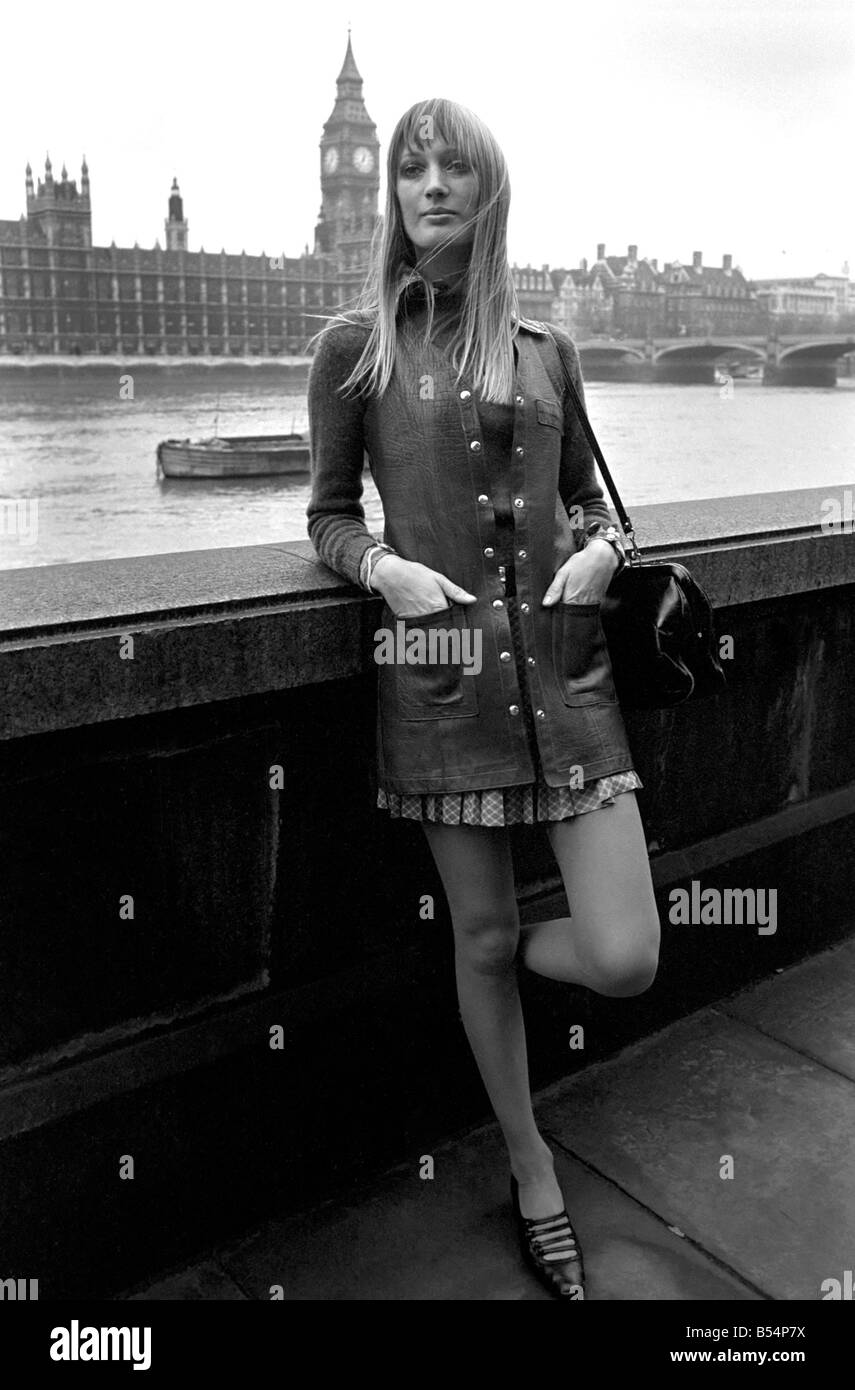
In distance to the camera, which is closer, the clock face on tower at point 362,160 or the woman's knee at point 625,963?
the woman's knee at point 625,963

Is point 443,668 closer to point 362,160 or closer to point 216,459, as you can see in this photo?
point 216,459

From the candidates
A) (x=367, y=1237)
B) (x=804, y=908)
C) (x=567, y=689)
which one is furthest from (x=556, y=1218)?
(x=804, y=908)

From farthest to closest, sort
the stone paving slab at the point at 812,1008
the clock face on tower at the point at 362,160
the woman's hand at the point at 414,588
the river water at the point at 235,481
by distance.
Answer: the clock face on tower at the point at 362,160
the river water at the point at 235,481
the stone paving slab at the point at 812,1008
the woman's hand at the point at 414,588

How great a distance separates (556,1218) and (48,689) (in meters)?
1.07

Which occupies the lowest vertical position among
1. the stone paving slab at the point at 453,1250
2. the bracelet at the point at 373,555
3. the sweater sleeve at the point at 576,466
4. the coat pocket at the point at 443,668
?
the stone paving slab at the point at 453,1250

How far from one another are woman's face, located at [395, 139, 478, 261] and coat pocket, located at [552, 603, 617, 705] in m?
0.51

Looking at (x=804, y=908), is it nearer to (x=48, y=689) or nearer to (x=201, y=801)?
(x=201, y=801)

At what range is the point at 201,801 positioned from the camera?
6.53 ft

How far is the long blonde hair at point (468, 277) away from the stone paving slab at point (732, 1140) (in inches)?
50.9

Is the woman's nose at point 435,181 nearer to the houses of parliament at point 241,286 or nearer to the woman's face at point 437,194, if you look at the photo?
the woman's face at point 437,194

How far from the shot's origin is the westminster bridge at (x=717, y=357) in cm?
5422

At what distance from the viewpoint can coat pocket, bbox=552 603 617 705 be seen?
6.03ft

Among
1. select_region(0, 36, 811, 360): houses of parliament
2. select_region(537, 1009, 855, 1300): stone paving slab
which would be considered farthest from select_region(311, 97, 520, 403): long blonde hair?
select_region(0, 36, 811, 360): houses of parliament

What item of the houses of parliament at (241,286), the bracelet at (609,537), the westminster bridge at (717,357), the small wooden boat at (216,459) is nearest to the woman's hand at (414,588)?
the bracelet at (609,537)
